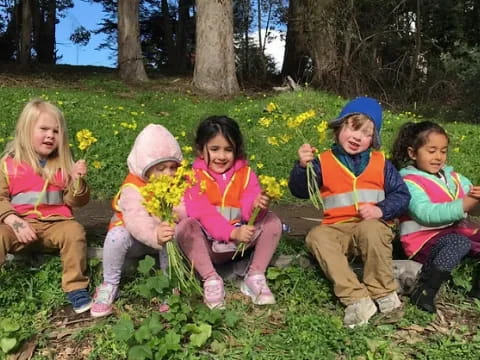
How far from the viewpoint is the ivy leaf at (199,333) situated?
8.99 ft

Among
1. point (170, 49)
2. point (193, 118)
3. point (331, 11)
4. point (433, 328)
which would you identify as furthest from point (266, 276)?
point (170, 49)

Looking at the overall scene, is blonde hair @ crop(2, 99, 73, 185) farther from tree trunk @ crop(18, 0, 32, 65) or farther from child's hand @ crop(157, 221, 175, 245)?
tree trunk @ crop(18, 0, 32, 65)

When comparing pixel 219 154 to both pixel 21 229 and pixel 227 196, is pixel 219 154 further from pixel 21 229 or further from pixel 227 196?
pixel 21 229

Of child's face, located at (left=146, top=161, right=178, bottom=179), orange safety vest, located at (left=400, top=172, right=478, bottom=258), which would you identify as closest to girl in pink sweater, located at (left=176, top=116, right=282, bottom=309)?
child's face, located at (left=146, top=161, right=178, bottom=179)

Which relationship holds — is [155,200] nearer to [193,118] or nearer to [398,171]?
[398,171]

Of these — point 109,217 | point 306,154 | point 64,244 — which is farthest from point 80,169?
point 109,217

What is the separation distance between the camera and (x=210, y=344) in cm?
282

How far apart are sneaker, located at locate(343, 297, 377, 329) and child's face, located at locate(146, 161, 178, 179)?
1306mm

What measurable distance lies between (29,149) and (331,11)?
10902 millimetres

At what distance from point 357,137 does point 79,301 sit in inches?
74.4

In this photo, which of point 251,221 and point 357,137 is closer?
point 251,221

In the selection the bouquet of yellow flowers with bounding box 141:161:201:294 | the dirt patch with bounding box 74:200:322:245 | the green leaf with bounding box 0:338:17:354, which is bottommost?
the green leaf with bounding box 0:338:17:354

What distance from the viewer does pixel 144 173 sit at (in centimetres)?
333

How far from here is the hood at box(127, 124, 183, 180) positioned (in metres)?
3.32
